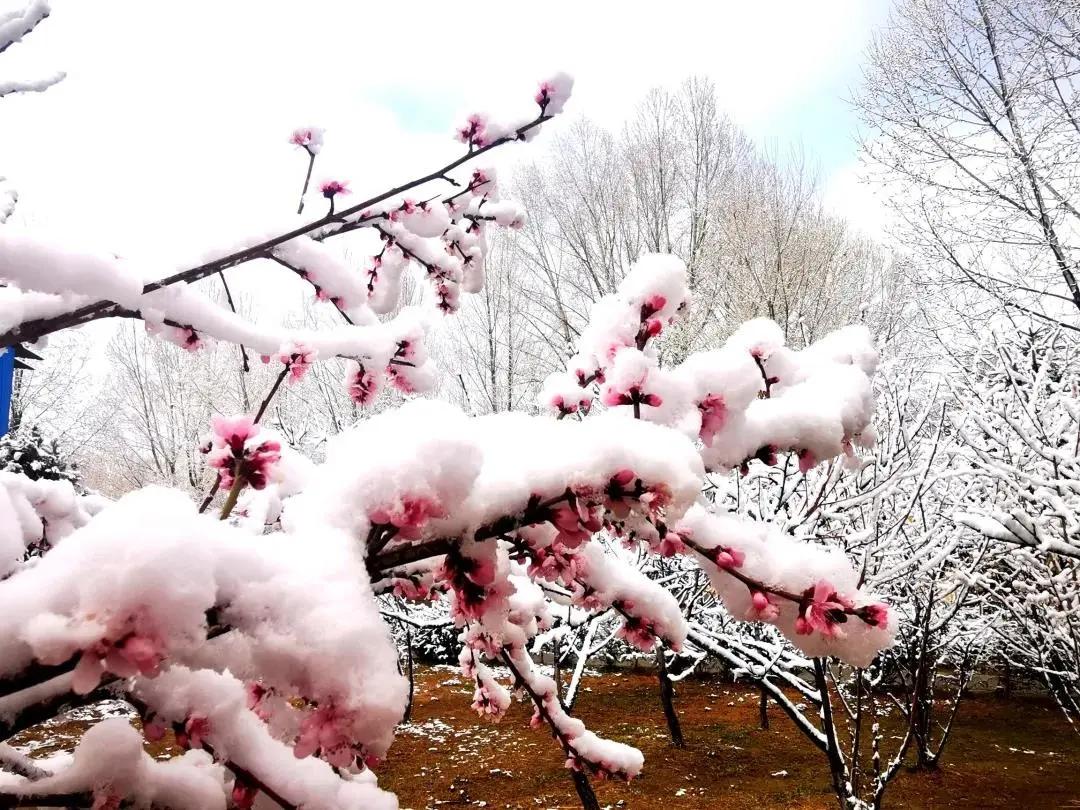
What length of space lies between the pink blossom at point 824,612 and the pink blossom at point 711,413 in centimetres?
39

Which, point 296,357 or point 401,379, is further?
point 401,379

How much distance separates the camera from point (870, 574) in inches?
176

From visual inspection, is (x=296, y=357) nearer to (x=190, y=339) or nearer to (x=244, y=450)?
(x=190, y=339)

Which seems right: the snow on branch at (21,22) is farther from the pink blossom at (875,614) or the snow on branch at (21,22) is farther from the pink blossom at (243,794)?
the pink blossom at (875,614)

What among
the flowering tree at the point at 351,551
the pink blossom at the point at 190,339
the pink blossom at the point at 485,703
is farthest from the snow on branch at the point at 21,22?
the pink blossom at the point at 485,703

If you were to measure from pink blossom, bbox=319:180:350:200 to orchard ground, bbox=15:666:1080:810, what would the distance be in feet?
17.4

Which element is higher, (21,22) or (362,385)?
(21,22)

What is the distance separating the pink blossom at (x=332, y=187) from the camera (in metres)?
1.98

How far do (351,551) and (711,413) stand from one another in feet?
2.49

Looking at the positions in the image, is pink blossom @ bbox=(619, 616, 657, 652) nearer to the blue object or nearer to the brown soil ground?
the blue object

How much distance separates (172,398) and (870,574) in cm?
1555

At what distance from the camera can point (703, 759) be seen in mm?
6695

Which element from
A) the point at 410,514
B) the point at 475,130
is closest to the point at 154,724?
the point at 410,514

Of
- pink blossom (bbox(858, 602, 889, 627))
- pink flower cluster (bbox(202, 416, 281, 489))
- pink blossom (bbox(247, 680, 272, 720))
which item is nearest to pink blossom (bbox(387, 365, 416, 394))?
pink flower cluster (bbox(202, 416, 281, 489))
